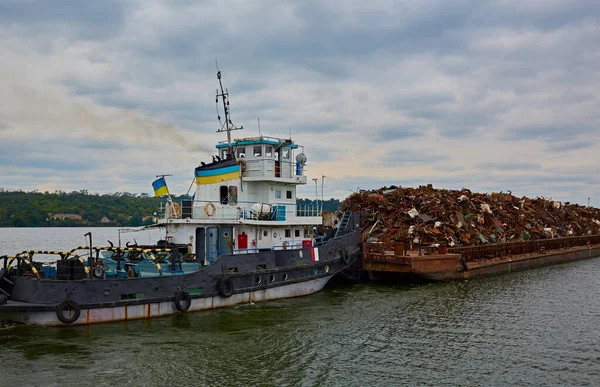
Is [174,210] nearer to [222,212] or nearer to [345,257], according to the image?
[222,212]

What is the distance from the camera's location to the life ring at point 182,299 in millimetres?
15445

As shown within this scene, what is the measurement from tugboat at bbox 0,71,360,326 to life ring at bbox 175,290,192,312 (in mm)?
30

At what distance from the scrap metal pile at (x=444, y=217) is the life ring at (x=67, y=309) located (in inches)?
596

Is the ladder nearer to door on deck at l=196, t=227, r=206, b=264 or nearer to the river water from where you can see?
the river water

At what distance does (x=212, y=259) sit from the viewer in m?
18.0

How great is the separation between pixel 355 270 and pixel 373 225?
447 centimetres

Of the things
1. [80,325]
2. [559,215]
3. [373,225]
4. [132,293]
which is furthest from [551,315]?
[559,215]

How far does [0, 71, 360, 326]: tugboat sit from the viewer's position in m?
14.0

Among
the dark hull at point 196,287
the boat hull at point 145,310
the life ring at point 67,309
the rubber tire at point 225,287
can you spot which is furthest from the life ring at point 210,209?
the life ring at point 67,309

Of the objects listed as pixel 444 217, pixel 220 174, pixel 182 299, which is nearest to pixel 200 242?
pixel 220 174

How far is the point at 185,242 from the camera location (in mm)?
19219

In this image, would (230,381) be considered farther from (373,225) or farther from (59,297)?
(373,225)

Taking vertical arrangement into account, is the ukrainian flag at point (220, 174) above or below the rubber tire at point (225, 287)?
above

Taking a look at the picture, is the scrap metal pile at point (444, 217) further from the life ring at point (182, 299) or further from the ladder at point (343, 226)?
the life ring at point (182, 299)
